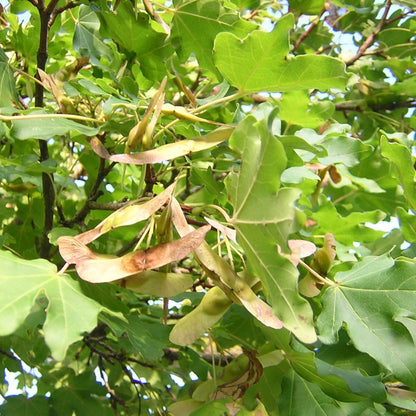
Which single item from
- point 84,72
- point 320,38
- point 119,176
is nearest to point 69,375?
point 119,176

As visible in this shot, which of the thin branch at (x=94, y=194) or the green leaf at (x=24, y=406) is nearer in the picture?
the thin branch at (x=94, y=194)

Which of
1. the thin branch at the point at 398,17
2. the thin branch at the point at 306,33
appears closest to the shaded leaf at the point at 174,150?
the thin branch at the point at 306,33

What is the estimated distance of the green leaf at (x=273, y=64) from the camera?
883 mm

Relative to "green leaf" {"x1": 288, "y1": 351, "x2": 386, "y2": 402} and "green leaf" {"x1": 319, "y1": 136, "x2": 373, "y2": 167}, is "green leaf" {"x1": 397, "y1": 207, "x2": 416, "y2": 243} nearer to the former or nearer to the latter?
"green leaf" {"x1": 319, "y1": 136, "x2": 373, "y2": 167}

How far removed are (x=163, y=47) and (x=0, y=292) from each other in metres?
0.67

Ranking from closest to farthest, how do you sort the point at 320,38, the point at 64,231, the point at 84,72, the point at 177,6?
the point at 64,231 < the point at 177,6 < the point at 84,72 < the point at 320,38

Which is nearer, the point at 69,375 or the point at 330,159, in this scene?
the point at 330,159

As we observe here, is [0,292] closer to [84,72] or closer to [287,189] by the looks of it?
[287,189]

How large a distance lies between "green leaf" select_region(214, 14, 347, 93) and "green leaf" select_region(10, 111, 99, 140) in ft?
0.83

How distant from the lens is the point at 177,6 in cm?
Answer: 116

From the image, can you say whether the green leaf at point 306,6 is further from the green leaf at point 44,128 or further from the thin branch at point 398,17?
the green leaf at point 44,128

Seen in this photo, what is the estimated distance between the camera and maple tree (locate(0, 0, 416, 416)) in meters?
0.74

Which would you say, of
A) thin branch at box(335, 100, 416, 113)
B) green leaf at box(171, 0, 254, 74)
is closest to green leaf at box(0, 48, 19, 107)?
green leaf at box(171, 0, 254, 74)

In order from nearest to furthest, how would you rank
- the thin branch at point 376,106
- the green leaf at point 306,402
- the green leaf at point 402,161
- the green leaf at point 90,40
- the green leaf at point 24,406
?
the green leaf at point 306,402 < the green leaf at point 402,161 < the green leaf at point 90,40 < the green leaf at point 24,406 < the thin branch at point 376,106
